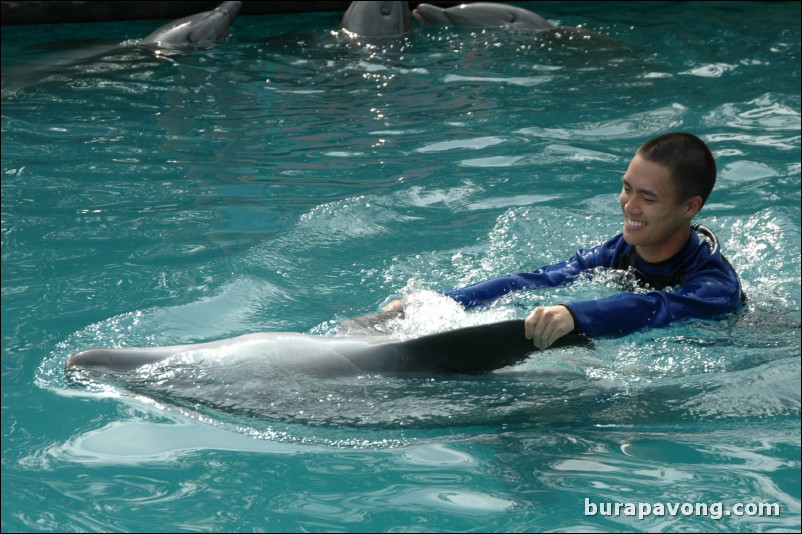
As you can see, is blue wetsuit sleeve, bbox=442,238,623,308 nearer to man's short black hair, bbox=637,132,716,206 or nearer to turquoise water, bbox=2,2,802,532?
turquoise water, bbox=2,2,802,532

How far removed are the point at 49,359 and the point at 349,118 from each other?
12.1ft

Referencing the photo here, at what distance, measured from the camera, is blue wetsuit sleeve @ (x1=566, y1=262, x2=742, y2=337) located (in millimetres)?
3756

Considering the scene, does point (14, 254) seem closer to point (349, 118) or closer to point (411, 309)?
point (411, 309)

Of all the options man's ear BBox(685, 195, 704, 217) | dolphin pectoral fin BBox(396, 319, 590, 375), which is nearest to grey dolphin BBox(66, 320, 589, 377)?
dolphin pectoral fin BBox(396, 319, 590, 375)

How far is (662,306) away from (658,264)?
44cm

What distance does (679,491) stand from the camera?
10.4 feet

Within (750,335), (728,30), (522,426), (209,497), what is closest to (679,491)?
(522,426)

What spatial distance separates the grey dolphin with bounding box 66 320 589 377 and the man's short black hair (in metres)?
0.79

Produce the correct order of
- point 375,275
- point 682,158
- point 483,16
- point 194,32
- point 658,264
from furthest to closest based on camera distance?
1. point 483,16
2. point 194,32
3. point 375,275
4. point 658,264
5. point 682,158

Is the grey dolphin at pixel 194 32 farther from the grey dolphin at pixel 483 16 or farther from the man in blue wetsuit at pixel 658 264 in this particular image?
the man in blue wetsuit at pixel 658 264

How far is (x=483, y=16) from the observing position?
400 inches

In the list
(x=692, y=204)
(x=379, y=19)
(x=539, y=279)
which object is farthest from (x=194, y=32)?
(x=692, y=204)

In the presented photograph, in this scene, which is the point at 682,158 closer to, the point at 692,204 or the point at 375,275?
the point at 692,204

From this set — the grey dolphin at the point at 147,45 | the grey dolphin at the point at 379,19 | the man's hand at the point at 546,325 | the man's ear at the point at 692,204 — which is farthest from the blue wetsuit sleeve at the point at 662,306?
the grey dolphin at the point at 379,19
